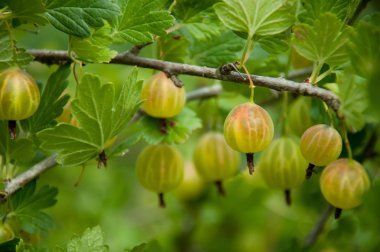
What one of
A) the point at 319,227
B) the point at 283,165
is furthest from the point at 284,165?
the point at 319,227

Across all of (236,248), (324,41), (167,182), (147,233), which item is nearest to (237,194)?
(236,248)

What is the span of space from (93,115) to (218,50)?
0.46m

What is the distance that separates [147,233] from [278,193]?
636 millimetres

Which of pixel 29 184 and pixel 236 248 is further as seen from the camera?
pixel 236 248

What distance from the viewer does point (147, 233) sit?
275cm

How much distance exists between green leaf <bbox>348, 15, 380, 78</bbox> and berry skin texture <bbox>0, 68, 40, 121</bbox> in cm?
63

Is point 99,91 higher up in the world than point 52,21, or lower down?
lower down

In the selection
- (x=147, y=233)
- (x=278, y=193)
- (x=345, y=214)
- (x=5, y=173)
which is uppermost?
(x=5, y=173)

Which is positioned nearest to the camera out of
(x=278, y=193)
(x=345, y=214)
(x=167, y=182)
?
(x=167, y=182)

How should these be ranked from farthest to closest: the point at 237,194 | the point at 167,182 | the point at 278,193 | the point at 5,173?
the point at 278,193
the point at 237,194
the point at 167,182
the point at 5,173

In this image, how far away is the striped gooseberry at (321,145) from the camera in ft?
3.73

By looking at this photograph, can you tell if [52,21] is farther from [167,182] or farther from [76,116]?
[167,182]

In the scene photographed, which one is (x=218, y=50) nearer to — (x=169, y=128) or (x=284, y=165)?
(x=169, y=128)

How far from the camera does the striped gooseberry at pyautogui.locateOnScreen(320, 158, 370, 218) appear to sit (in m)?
1.16
